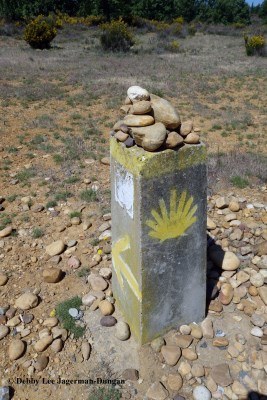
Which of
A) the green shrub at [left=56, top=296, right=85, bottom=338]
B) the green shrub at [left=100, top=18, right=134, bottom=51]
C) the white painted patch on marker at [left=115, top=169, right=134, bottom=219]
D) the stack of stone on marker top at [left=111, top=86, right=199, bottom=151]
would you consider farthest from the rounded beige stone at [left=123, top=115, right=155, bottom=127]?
the green shrub at [left=100, top=18, right=134, bottom=51]

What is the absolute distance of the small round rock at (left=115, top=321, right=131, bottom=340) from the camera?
99.6 inches

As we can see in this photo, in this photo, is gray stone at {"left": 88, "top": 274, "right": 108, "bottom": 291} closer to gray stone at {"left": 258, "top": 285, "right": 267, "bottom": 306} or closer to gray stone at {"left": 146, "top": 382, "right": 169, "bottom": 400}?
gray stone at {"left": 146, "top": 382, "right": 169, "bottom": 400}

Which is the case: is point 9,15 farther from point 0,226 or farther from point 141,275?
point 141,275

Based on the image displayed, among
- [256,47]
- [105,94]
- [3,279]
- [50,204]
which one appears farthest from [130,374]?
[256,47]

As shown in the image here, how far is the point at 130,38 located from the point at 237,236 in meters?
18.3

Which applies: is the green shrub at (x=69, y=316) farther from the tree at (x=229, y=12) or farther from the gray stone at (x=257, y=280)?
the tree at (x=229, y=12)

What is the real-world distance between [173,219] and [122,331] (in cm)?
93

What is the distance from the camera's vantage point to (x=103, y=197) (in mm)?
4473

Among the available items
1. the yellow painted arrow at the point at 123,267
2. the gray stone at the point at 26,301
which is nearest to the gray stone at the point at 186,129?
the yellow painted arrow at the point at 123,267

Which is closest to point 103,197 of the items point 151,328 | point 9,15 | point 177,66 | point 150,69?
point 151,328

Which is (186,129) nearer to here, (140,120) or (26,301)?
(140,120)

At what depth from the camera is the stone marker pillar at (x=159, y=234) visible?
206cm

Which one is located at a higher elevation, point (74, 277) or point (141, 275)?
point (141, 275)

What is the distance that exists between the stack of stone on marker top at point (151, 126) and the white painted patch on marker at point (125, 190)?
19 cm
